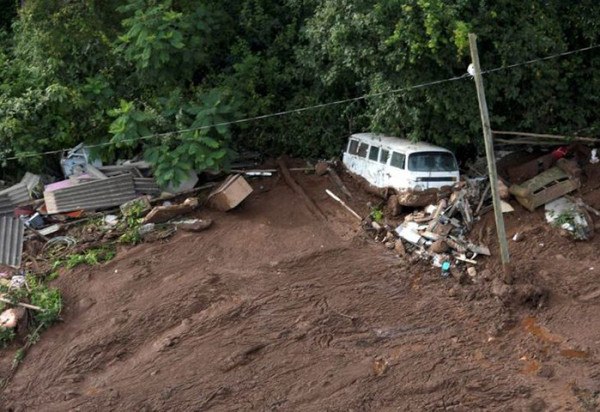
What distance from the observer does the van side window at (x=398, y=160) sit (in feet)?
49.1

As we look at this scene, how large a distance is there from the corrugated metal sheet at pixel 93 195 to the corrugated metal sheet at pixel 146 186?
0.13 m

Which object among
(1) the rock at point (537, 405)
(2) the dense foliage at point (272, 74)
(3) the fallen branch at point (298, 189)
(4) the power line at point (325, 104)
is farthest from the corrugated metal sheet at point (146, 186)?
(1) the rock at point (537, 405)

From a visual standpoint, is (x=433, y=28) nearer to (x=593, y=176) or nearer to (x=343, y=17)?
(x=343, y=17)

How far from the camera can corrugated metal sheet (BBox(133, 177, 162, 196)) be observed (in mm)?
15789

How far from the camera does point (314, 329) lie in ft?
41.5

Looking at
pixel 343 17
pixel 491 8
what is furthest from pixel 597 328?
Result: pixel 343 17

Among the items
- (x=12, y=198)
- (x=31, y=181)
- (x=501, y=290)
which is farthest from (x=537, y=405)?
(x=31, y=181)

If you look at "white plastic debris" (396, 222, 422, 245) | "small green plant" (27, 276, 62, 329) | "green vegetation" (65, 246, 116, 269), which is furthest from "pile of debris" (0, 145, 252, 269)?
"white plastic debris" (396, 222, 422, 245)

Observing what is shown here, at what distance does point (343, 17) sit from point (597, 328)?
7588 mm

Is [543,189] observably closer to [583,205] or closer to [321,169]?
[583,205]

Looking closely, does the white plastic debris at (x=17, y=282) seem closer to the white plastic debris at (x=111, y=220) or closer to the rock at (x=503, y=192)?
the white plastic debris at (x=111, y=220)

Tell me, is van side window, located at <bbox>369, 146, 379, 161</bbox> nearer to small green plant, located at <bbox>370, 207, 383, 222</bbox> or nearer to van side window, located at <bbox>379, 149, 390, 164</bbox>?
van side window, located at <bbox>379, 149, 390, 164</bbox>

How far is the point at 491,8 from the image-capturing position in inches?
561

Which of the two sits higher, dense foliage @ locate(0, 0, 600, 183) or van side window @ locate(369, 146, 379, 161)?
dense foliage @ locate(0, 0, 600, 183)
